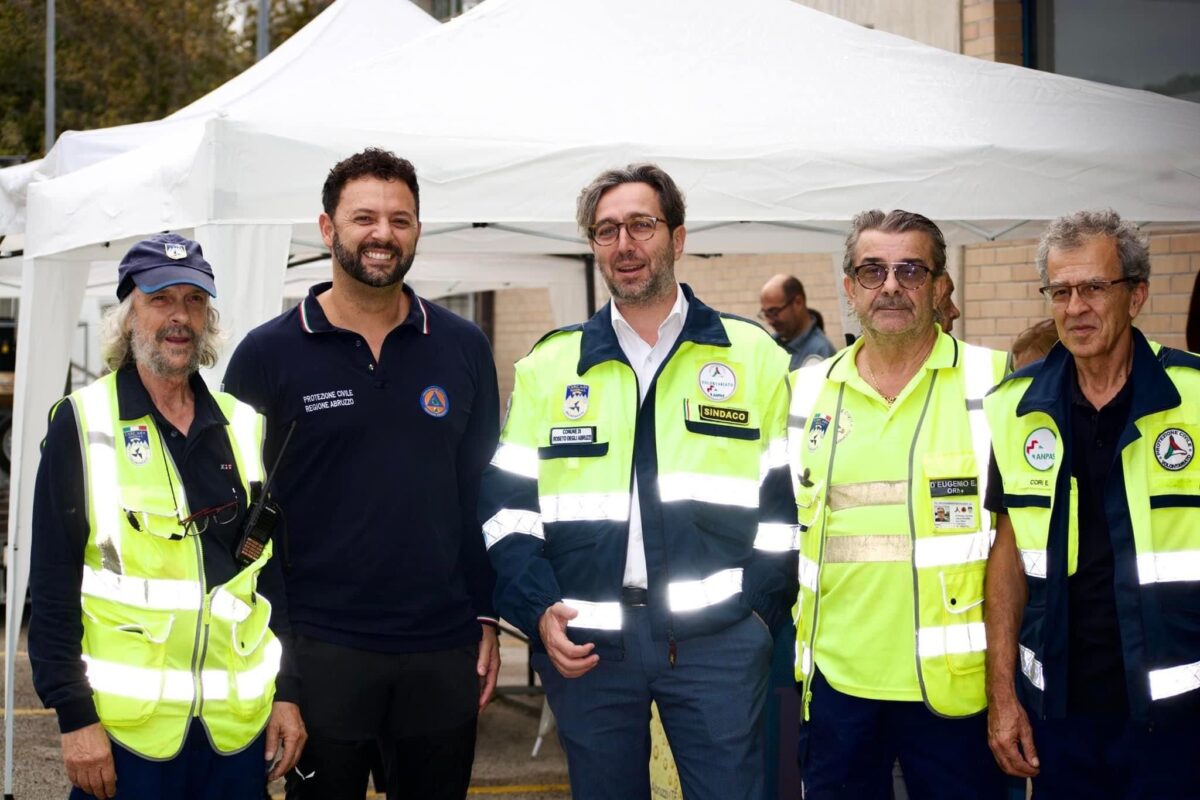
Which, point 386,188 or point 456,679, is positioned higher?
point 386,188

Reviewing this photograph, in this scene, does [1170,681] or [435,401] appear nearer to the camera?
[1170,681]

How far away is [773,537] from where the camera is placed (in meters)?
3.30

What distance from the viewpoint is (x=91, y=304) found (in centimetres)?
1831

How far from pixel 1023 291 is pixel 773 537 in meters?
5.36

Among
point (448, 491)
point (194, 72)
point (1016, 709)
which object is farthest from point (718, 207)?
point (194, 72)

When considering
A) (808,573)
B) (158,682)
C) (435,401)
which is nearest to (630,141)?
(435,401)

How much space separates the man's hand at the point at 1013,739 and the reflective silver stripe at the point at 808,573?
495 mm

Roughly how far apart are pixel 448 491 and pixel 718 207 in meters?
2.16

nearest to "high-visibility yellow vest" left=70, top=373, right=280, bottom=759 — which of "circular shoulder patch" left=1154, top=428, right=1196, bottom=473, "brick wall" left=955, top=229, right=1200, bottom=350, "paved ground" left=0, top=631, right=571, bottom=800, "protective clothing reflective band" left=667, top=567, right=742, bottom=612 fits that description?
"protective clothing reflective band" left=667, top=567, right=742, bottom=612

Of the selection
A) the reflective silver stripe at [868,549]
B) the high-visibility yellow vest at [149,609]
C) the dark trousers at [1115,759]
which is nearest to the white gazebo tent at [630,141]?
the high-visibility yellow vest at [149,609]

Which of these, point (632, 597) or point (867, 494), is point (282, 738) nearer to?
point (632, 597)

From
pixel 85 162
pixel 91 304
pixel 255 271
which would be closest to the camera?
pixel 255 271

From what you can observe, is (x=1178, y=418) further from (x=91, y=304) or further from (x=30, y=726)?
(x=91, y=304)

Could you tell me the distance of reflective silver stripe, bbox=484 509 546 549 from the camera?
3293 millimetres
